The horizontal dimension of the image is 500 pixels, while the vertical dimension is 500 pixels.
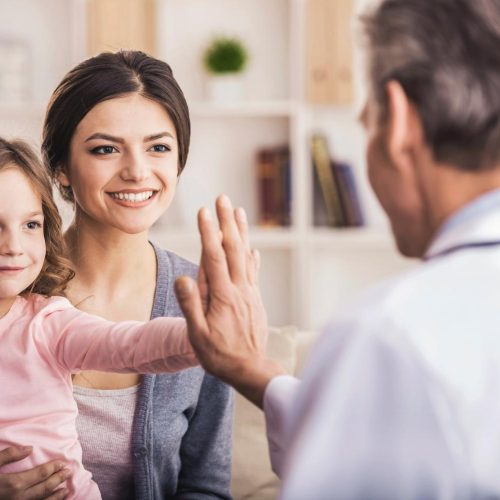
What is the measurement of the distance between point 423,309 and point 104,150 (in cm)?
75

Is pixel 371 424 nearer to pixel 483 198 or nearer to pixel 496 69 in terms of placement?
pixel 483 198

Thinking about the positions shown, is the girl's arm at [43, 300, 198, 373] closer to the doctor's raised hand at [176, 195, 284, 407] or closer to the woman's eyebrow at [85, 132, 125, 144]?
the doctor's raised hand at [176, 195, 284, 407]

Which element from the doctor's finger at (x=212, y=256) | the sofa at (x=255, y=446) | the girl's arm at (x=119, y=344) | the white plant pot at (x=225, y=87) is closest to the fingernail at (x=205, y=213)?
the doctor's finger at (x=212, y=256)

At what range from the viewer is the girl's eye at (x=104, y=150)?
58.1 inches

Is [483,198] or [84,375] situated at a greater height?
[483,198]

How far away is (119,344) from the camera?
1314mm

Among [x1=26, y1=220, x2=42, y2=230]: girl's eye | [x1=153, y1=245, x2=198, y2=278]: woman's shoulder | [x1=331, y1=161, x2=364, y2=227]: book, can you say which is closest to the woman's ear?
[x1=26, y1=220, x2=42, y2=230]: girl's eye

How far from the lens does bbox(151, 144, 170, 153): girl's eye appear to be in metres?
1.50

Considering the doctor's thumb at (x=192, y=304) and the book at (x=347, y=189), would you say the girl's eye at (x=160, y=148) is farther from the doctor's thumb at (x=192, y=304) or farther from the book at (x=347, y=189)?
the book at (x=347, y=189)

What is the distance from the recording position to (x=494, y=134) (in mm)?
940

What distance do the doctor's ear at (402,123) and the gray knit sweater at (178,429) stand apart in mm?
682

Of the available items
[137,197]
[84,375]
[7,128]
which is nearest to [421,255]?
[137,197]

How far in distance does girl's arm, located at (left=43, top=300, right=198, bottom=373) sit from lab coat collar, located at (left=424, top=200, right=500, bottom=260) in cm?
44

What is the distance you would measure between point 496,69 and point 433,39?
0.07 meters
